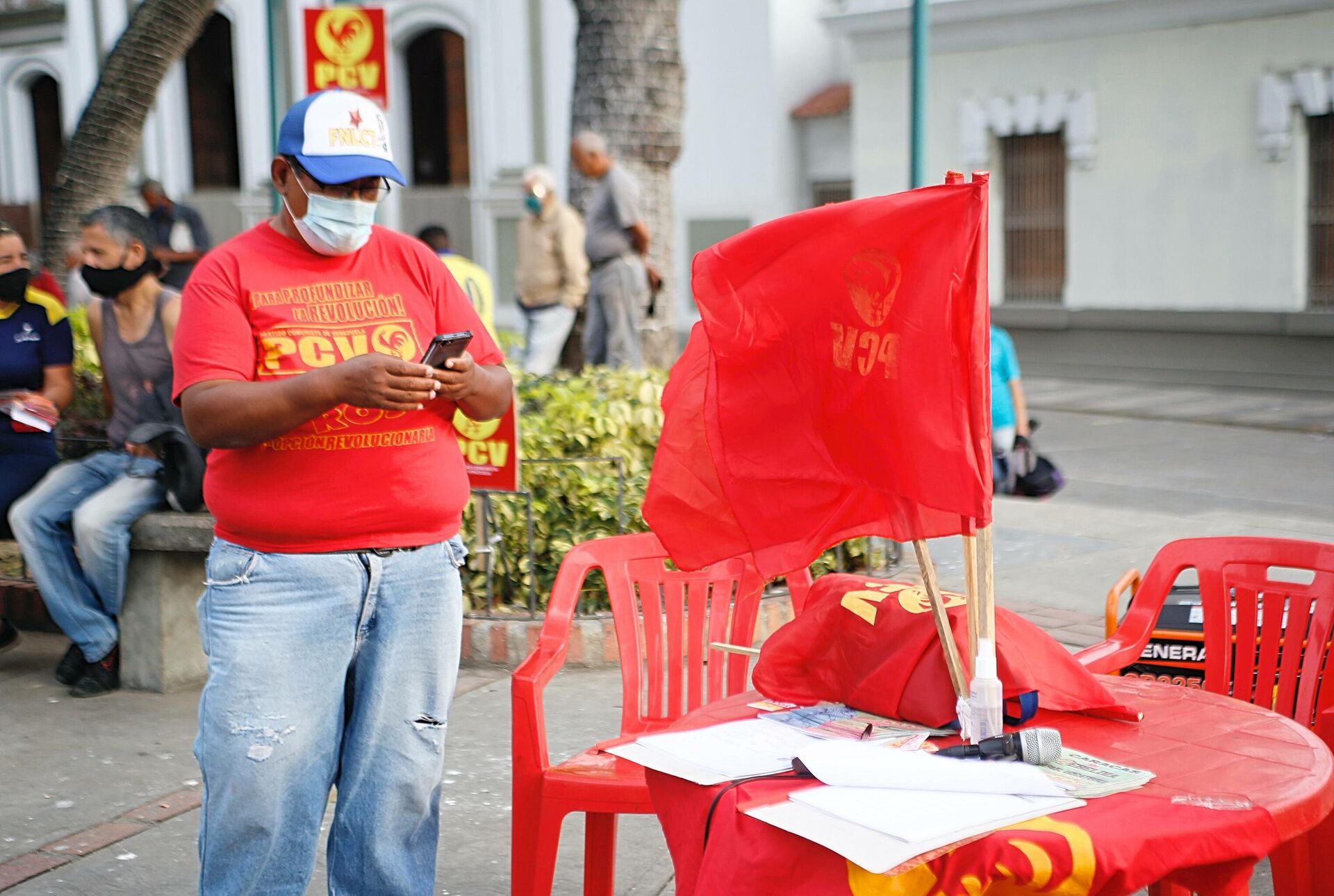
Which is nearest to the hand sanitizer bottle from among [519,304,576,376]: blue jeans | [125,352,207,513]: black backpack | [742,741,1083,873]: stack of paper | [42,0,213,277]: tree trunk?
[742,741,1083,873]: stack of paper

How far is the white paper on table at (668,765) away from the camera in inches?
96.3

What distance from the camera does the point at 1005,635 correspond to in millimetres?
2703

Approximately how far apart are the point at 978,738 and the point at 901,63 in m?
17.3

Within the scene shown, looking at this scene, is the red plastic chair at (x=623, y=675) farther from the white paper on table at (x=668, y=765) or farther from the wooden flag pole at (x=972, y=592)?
the wooden flag pole at (x=972, y=592)

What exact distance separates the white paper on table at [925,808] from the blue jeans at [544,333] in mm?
8151

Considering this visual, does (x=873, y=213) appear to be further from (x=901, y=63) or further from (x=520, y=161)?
(x=520, y=161)

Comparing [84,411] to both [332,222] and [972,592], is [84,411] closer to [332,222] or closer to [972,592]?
[332,222]

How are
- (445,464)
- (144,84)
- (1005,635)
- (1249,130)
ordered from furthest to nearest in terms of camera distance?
(1249,130), (144,84), (445,464), (1005,635)

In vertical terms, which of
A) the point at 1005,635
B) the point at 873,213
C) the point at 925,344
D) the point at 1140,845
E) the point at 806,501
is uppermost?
the point at 873,213

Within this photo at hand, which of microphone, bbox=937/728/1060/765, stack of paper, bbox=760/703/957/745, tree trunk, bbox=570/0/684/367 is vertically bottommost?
stack of paper, bbox=760/703/957/745

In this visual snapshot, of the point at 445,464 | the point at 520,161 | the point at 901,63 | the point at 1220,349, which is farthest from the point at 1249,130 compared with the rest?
the point at 445,464

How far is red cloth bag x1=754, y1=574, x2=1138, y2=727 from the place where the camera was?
266 centimetres

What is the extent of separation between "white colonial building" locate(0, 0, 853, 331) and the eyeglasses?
1315cm

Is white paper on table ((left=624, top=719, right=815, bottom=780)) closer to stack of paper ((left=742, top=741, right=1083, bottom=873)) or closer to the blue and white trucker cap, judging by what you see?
stack of paper ((left=742, top=741, right=1083, bottom=873))
